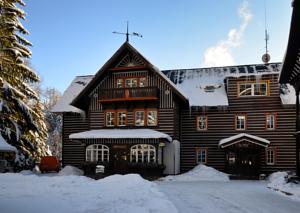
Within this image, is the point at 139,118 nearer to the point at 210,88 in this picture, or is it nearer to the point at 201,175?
the point at 201,175

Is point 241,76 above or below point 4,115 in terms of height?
above

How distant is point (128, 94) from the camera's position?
2681 centimetres

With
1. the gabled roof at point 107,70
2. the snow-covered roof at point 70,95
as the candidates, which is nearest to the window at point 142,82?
the gabled roof at point 107,70

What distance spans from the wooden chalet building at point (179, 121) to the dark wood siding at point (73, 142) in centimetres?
158

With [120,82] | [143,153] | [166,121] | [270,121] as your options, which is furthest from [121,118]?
[270,121]

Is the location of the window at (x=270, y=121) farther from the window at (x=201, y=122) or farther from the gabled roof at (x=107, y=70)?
the gabled roof at (x=107, y=70)

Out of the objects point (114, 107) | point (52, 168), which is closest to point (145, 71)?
point (114, 107)

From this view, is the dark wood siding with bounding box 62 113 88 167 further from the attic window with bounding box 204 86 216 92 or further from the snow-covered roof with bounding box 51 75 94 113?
the attic window with bounding box 204 86 216 92

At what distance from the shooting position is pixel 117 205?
9.92 m

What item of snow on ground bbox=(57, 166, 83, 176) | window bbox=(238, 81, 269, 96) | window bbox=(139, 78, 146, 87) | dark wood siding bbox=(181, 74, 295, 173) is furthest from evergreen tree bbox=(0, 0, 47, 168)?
window bbox=(238, 81, 269, 96)

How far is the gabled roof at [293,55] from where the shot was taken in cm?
1527

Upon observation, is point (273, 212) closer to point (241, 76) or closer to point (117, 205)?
point (117, 205)

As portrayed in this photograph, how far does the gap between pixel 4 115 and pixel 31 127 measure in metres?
2.06

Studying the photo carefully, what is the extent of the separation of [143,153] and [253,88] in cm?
1122
